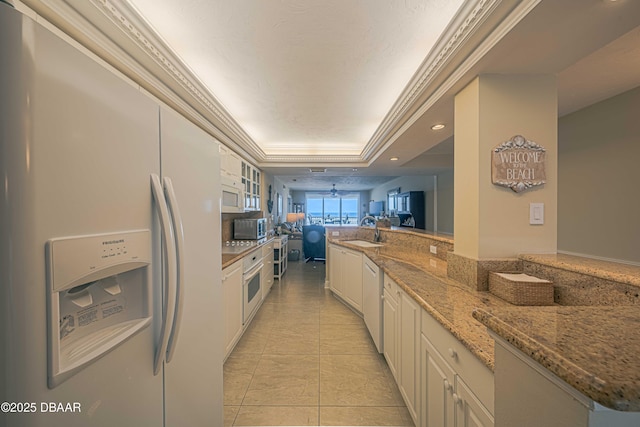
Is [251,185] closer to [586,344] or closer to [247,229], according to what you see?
[247,229]

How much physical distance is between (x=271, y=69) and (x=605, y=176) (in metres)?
3.61

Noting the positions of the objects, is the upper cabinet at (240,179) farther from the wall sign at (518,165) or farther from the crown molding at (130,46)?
the wall sign at (518,165)

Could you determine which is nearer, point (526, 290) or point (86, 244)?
point (86, 244)

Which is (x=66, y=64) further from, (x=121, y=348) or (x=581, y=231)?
(x=581, y=231)

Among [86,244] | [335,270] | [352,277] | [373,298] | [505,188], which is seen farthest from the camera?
[335,270]

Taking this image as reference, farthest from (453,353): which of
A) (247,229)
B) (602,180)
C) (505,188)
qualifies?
(247,229)

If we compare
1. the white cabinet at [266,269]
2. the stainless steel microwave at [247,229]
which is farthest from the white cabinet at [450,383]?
the stainless steel microwave at [247,229]

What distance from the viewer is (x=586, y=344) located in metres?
0.42

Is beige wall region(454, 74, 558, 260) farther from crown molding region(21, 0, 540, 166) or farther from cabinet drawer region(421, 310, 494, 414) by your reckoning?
cabinet drawer region(421, 310, 494, 414)

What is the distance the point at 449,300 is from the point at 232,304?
71.9 inches

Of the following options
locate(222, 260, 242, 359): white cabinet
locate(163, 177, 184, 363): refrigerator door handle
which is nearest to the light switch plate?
locate(163, 177, 184, 363): refrigerator door handle

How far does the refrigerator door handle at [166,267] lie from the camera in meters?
0.80

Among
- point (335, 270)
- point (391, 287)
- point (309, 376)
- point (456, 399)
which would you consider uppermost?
point (391, 287)

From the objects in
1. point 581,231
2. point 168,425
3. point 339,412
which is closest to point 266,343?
point 339,412
